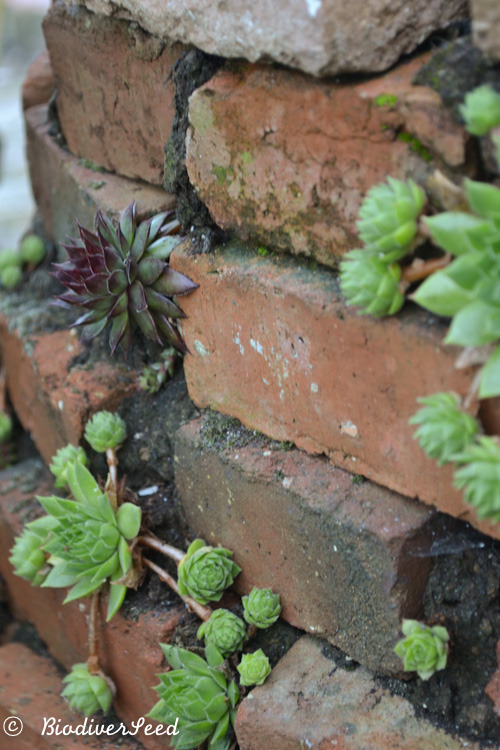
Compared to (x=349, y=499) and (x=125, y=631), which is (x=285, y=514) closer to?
(x=349, y=499)

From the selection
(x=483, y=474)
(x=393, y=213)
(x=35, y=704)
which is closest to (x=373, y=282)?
(x=393, y=213)

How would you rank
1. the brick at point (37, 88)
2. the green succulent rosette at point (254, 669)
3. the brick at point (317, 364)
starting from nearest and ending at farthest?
1. the brick at point (317, 364)
2. the green succulent rosette at point (254, 669)
3. the brick at point (37, 88)

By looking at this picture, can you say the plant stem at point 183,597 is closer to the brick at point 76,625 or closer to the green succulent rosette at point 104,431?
the brick at point 76,625

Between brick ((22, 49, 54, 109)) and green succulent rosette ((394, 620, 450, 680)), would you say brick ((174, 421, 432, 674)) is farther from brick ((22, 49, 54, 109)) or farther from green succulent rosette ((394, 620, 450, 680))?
brick ((22, 49, 54, 109))

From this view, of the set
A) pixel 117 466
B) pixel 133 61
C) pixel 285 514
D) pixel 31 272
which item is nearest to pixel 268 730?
pixel 285 514

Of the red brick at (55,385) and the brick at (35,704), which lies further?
the red brick at (55,385)

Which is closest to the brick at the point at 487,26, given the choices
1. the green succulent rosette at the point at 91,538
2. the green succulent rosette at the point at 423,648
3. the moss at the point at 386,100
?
the moss at the point at 386,100
